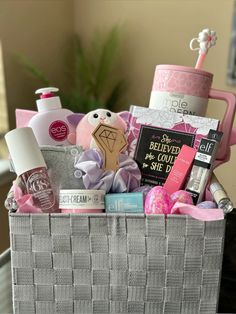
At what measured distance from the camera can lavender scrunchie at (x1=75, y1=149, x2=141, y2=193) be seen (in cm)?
47

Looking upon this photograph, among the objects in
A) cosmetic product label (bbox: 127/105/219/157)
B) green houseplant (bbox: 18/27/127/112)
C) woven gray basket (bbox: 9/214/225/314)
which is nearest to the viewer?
woven gray basket (bbox: 9/214/225/314)

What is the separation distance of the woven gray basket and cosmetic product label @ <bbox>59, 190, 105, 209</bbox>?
20 millimetres

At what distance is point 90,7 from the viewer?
49.1 inches

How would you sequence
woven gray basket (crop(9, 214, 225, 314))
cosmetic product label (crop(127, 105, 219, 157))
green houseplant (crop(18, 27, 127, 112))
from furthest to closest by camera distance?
green houseplant (crop(18, 27, 127, 112)) → cosmetic product label (crop(127, 105, 219, 157)) → woven gray basket (crop(9, 214, 225, 314))

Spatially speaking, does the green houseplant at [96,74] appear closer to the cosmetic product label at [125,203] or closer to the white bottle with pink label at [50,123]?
the white bottle with pink label at [50,123]

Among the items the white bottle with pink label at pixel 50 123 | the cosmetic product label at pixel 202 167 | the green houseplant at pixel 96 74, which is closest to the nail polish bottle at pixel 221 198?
the cosmetic product label at pixel 202 167

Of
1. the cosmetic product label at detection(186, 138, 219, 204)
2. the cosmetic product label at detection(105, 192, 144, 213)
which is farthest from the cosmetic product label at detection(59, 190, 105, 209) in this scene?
the cosmetic product label at detection(186, 138, 219, 204)

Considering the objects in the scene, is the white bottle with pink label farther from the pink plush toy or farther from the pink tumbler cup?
the pink tumbler cup

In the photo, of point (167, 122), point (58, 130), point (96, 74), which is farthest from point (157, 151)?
point (96, 74)

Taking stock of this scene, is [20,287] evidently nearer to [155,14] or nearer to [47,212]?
[47,212]

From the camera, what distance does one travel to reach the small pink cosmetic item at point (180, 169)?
0.49 m

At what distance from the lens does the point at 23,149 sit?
45 cm

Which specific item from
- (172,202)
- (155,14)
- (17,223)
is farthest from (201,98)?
(155,14)

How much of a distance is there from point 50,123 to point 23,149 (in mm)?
111
